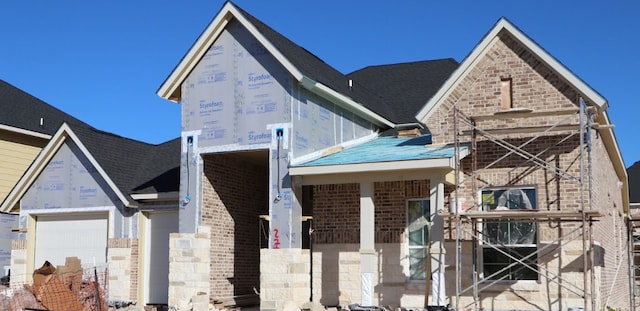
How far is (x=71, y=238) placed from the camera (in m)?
24.1

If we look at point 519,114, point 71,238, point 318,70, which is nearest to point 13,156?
point 71,238

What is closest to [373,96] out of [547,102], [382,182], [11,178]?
[382,182]

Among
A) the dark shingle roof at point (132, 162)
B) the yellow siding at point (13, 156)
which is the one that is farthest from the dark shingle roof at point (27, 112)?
the dark shingle roof at point (132, 162)

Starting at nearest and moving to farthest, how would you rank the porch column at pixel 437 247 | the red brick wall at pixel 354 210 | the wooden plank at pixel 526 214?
the wooden plank at pixel 526 214 < the porch column at pixel 437 247 < the red brick wall at pixel 354 210

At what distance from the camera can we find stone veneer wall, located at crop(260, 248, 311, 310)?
61.7 feet

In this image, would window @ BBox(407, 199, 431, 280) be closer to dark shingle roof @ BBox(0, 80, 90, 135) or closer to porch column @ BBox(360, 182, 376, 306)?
porch column @ BBox(360, 182, 376, 306)

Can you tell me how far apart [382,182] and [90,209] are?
907 centimetres

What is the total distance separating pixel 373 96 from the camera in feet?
83.6

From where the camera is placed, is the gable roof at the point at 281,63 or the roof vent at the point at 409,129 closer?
the gable roof at the point at 281,63

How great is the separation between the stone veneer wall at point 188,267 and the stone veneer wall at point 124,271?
300 centimetres

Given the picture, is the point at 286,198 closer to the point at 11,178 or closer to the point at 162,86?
the point at 162,86

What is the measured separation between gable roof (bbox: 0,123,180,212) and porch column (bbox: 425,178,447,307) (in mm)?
8187

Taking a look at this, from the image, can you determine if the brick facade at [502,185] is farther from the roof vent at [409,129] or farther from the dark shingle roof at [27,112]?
the dark shingle roof at [27,112]

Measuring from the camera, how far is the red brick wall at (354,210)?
64.1 ft
